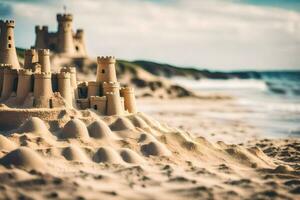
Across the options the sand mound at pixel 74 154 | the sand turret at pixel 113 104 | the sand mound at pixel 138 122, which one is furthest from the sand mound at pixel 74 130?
the sand mound at pixel 138 122

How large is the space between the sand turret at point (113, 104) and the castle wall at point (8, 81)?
502 cm

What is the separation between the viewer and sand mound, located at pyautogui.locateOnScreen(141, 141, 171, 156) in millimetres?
25781

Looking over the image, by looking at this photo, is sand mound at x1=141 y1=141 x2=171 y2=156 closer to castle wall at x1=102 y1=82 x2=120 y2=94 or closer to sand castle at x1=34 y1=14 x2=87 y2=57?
castle wall at x1=102 y1=82 x2=120 y2=94

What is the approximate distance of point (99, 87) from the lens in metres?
29.3

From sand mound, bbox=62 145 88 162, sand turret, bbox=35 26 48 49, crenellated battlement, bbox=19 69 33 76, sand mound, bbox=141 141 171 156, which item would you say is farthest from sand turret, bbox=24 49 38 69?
sand turret, bbox=35 26 48 49

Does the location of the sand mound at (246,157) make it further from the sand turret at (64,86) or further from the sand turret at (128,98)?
the sand turret at (64,86)

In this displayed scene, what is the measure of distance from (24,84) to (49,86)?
1379 mm

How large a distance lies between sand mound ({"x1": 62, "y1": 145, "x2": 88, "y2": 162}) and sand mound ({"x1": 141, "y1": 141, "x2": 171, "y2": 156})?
123 inches

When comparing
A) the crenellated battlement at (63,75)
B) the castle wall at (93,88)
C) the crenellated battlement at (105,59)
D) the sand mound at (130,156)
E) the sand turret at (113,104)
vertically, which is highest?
the crenellated battlement at (105,59)

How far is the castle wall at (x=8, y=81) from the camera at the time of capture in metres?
28.5

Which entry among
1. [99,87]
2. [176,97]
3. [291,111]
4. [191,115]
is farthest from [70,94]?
[176,97]

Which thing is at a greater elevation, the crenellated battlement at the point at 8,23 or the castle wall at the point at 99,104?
the crenellated battlement at the point at 8,23

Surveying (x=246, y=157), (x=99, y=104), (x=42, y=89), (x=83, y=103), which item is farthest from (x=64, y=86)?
(x=246, y=157)

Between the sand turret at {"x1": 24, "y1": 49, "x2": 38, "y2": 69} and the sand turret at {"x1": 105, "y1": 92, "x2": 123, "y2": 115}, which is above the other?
the sand turret at {"x1": 24, "y1": 49, "x2": 38, "y2": 69}
